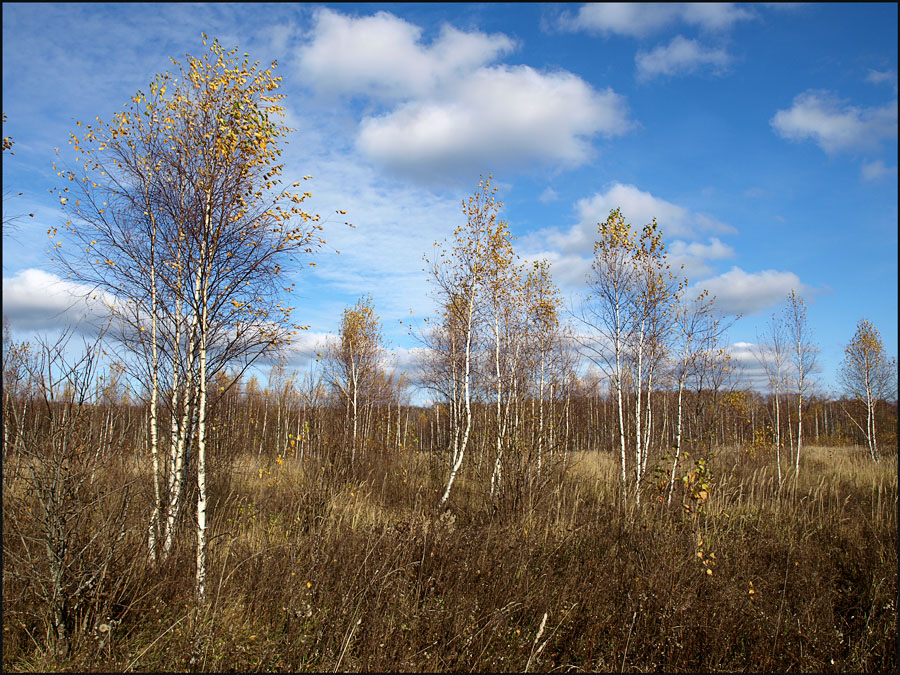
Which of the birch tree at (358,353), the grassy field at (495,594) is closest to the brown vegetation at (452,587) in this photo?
the grassy field at (495,594)

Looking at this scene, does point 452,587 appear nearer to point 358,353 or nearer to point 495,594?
point 495,594

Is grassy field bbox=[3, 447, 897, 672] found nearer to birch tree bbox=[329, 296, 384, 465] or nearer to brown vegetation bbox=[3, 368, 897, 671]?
brown vegetation bbox=[3, 368, 897, 671]

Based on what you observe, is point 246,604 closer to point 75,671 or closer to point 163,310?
point 75,671

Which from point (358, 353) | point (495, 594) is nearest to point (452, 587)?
point (495, 594)

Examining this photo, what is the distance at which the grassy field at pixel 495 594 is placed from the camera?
13.5ft

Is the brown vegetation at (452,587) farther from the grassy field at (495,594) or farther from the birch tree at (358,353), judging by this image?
the birch tree at (358,353)

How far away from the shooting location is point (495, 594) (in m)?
5.29

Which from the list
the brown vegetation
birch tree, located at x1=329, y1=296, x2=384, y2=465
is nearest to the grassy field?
the brown vegetation

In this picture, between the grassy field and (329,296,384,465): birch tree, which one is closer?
the grassy field

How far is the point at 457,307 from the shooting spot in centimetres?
1169

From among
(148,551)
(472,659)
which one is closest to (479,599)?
(472,659)

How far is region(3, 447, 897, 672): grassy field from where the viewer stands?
4109 millimetres

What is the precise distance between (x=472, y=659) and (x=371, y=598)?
1123 millimetres

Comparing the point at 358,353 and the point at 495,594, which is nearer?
the point at 495,594
